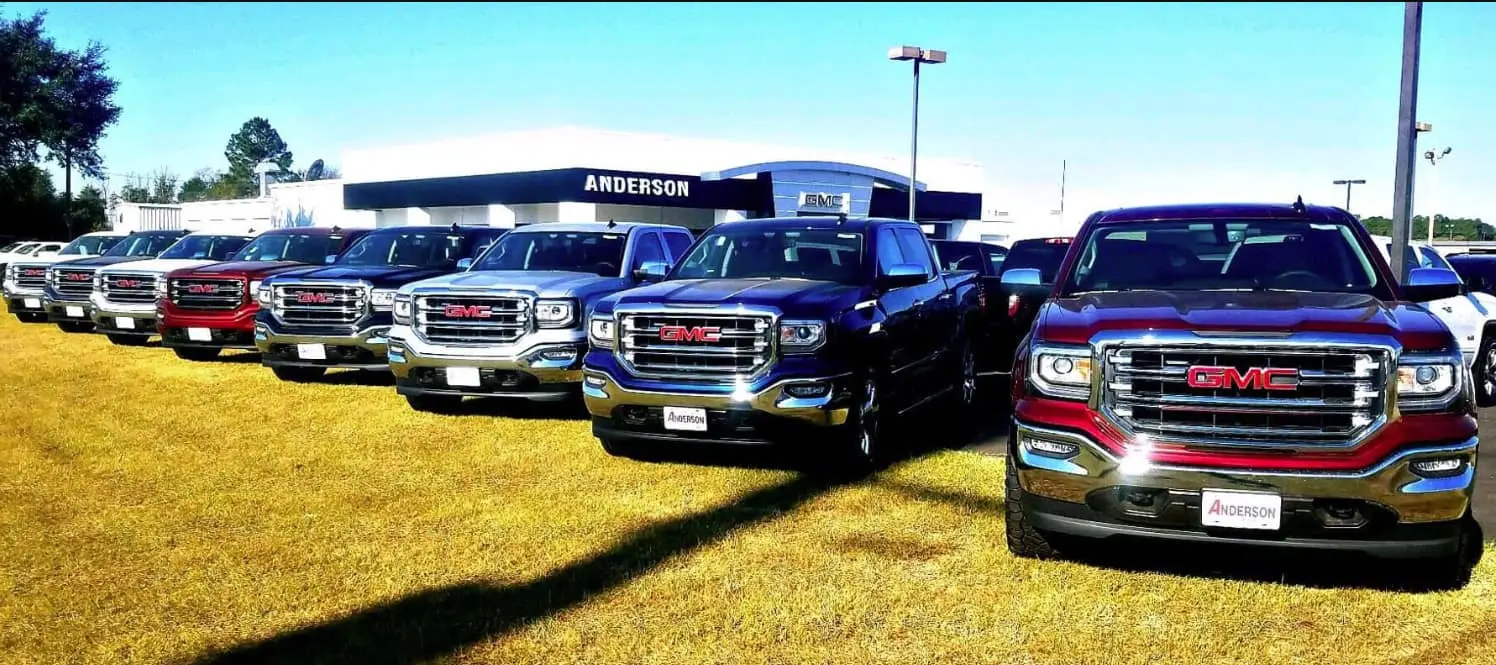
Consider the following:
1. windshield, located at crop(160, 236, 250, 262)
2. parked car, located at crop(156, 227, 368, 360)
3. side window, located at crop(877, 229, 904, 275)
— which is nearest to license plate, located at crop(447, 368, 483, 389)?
side window, located at crop(877, 229, 904, 275)

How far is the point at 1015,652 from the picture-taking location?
15.2ft

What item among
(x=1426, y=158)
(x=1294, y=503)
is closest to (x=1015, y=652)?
(x=1294, y=503)

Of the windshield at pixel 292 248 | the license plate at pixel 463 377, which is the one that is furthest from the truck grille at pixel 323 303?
the windshield at pixel 292 248

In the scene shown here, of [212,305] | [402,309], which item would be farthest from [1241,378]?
[212,305]

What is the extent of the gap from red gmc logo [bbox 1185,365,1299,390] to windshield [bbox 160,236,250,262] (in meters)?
16.0

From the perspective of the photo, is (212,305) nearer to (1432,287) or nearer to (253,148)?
(1432,287)

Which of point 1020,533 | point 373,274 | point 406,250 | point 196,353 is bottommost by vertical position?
point 196,353

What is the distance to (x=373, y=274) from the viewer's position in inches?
467

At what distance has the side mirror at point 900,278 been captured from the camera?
28.1ft

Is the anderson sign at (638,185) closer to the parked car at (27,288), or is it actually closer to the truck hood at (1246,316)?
the parked car at (27,288)

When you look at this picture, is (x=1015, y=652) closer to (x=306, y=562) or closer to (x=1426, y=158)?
(x=306, y=562)

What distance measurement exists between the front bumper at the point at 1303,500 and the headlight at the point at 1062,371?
0.21 metres

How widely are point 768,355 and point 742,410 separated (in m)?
0.39

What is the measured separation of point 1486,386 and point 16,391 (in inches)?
574
